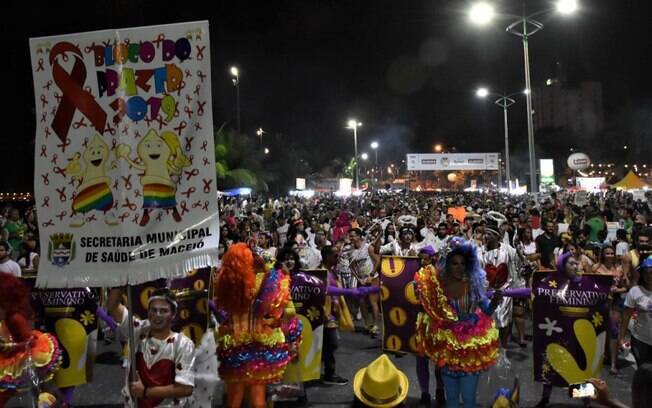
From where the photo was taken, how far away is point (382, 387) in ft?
13.7

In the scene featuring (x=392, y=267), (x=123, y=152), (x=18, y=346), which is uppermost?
(x=123, y=152)

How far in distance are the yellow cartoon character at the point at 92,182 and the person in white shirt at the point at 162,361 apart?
2.24 feet

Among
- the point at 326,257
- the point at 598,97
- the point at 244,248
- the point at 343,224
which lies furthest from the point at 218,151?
the point at 598,97

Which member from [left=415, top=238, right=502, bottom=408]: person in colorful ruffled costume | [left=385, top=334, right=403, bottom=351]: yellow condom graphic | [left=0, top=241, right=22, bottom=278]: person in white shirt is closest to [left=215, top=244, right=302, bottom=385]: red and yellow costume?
[left=415, top=238, right=502, bottom=408]: person in colorful ruffled costume

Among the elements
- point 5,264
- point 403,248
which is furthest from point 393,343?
point 5,264

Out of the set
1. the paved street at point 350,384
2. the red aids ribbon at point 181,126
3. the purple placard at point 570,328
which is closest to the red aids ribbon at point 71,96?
the red aids ribbon at point 181,126

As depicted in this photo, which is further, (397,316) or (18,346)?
(397,316)

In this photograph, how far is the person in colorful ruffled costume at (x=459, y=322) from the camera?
4477 millimetres

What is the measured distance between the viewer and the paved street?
5.82 metres

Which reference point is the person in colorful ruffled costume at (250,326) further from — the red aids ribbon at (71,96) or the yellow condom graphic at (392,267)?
the yellow condom graphic at (392,267)

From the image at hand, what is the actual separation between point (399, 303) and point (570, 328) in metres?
1.82

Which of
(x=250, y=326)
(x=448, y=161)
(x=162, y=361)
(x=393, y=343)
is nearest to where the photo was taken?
(x=162, y=361)

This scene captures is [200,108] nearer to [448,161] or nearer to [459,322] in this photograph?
[459,322]

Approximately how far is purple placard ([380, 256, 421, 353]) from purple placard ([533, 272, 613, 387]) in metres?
1.36
